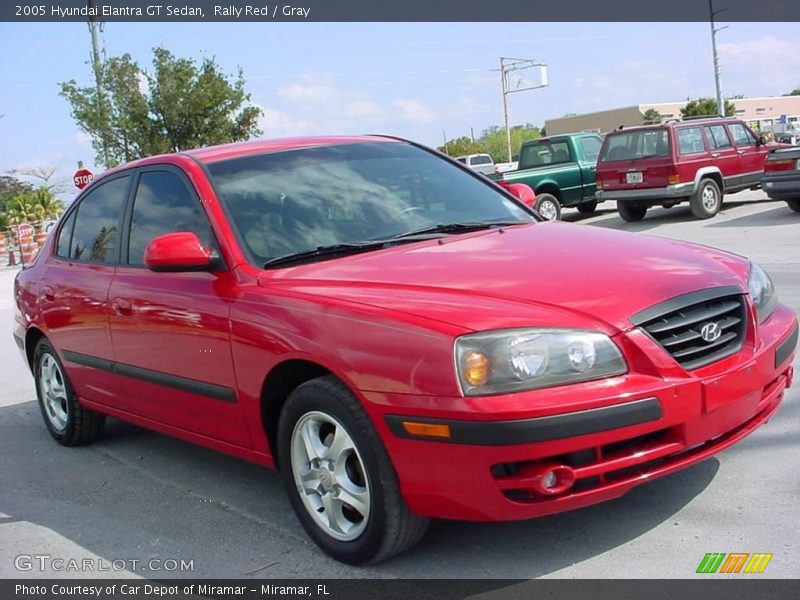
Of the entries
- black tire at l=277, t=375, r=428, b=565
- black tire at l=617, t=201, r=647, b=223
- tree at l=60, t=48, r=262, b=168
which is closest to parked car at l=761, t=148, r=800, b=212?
black tire at l=617, t=201, r=647, b=223

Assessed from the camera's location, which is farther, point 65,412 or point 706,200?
point 706,200

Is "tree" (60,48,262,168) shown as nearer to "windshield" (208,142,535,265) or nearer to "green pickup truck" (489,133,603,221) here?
"green pickup truck" (489,133,603,221)

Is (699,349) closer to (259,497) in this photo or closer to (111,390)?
(259,497)

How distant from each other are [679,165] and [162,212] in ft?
41.7

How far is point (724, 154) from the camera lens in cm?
1650

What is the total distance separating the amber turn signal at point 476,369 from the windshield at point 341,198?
1261 millimetres

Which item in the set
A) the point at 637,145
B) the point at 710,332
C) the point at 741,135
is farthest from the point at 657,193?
the point at 710,332

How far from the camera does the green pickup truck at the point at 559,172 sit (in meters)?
18.3

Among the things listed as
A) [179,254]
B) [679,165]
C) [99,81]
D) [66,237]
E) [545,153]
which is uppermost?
[99,81]

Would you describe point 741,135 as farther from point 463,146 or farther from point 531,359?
point 463,146

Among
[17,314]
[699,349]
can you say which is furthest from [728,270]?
[17,314]

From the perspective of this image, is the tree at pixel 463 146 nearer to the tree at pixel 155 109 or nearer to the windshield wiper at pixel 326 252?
the tree at pixel 155 109

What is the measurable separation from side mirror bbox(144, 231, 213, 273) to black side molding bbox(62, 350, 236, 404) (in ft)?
1.74

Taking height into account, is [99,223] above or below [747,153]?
above
